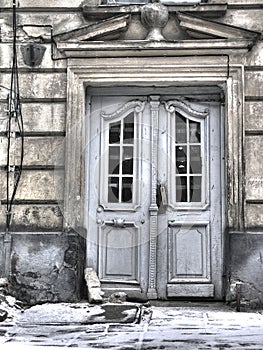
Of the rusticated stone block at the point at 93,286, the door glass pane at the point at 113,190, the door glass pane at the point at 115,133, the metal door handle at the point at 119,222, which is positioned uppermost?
the door glass pane at the point at 115,133

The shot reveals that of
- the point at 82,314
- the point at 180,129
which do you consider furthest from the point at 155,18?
the point at 82,314

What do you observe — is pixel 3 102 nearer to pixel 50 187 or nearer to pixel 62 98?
pixel 62 98

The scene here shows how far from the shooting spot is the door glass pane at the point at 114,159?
6789 millimetres

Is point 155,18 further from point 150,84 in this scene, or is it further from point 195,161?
point 195,161

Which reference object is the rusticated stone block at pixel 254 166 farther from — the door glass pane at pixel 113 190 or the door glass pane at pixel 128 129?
the door glass pane at pixel 113 190

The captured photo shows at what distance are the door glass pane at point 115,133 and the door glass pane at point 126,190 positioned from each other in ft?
1.56

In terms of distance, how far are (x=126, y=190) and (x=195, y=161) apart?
0.86m

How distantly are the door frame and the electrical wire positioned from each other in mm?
555

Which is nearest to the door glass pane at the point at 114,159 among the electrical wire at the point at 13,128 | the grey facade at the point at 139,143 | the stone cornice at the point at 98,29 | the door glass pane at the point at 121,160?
the door glass pane at the point at 121,160

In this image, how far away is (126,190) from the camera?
6.74 metres

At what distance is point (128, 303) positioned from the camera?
230 inches

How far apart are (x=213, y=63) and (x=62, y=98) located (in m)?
1.75

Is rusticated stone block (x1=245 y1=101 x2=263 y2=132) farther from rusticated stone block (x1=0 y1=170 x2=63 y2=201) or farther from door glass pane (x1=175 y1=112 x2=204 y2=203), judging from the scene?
rusticated stone block (x1=0 y1=170 x2=63 y2=201)

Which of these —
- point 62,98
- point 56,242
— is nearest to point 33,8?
point 62,98
